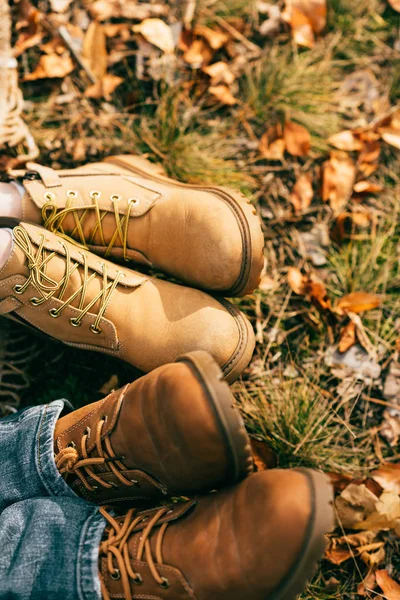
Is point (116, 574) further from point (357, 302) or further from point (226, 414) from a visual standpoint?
point (357, 302)

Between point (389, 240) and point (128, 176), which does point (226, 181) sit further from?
point (389, 240)

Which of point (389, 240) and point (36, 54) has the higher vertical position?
point (36, 54)

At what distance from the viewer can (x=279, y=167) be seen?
79.5 inches

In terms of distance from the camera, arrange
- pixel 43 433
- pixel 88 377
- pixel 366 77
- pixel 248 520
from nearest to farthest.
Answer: pixel 248 520 < pixel 43 433 < pixel 88 377 < pixel 366 77

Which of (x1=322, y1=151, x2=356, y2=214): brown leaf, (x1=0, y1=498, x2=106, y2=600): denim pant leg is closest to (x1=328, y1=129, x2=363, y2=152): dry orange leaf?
(x1=322, y1=151, x2=356, y2=214): brown leaf

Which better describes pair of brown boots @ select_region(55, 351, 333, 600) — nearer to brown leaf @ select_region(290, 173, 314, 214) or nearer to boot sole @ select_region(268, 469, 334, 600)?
boot sole @ select_region(268, 469, 334, 600)

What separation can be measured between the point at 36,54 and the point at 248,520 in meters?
1.76

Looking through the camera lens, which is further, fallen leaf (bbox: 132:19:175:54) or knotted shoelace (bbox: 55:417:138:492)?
fallen leaf (bbox: 132:19:175:54)

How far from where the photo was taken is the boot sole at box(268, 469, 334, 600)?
1.17 meters

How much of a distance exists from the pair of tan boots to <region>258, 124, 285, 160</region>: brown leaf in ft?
1.47

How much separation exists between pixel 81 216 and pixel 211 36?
2.94ft

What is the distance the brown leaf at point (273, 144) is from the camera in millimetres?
2012

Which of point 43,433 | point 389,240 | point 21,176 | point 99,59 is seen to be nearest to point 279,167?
point 389,240

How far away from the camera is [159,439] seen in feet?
4.40
